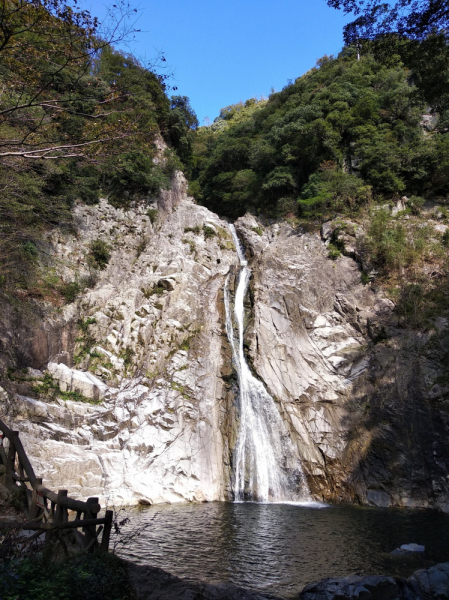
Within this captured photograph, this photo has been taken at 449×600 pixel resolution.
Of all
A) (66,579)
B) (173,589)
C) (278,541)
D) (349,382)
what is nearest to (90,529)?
(66,579)

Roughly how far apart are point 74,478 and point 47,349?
579 centimetres

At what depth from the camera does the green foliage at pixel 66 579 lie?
3789mm

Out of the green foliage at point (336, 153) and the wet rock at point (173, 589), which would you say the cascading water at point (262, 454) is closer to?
the wet rock at point (173, 589)

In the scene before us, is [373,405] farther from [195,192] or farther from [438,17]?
[195,192]

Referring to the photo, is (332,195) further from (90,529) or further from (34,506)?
(90,529)

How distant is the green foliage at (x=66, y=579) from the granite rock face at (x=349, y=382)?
12219 mm

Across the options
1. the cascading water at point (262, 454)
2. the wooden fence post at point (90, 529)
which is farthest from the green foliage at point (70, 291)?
the wooden fence post at point (90, 529)

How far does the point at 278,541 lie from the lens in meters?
9.52

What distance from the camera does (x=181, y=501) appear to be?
14.1m

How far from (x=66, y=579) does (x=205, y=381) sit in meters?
13.4

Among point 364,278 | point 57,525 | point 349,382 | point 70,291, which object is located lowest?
point 57,525

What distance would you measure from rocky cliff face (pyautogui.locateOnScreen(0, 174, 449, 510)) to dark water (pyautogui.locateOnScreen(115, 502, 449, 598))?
1628 mm

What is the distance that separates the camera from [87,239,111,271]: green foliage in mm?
22359

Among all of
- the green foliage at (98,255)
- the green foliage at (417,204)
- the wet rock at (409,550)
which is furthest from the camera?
the green foliage at (417,204)
